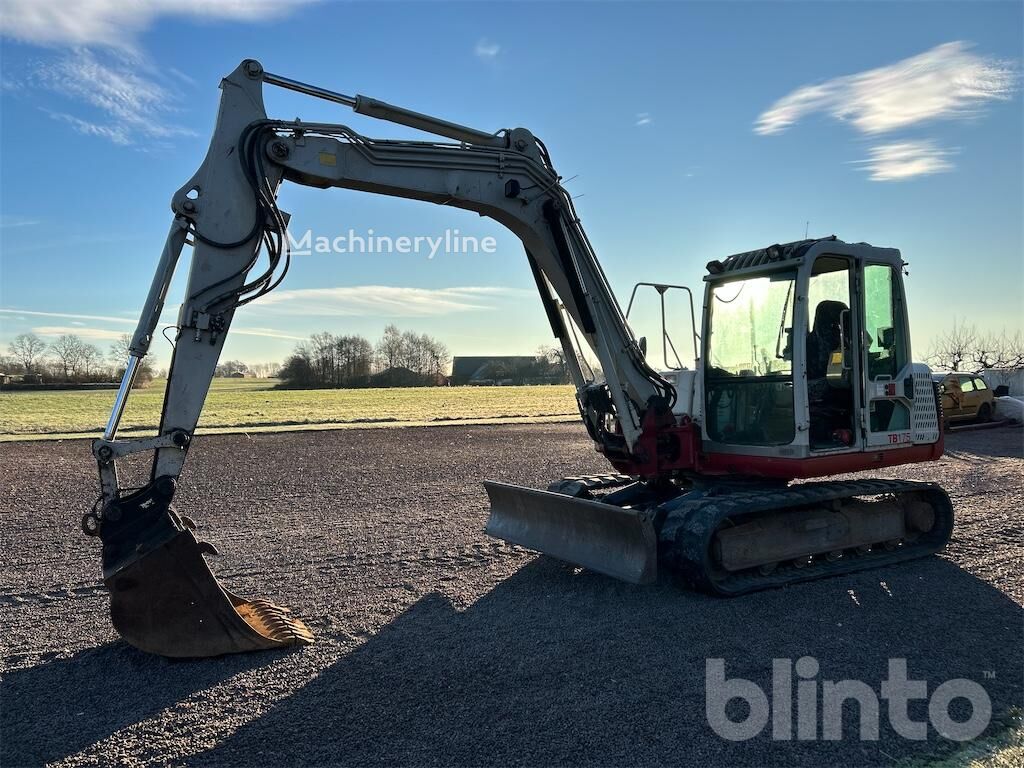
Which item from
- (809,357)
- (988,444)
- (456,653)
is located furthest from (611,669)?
(988,444)

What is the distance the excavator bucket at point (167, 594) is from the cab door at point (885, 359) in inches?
228

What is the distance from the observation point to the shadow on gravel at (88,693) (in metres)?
3.98

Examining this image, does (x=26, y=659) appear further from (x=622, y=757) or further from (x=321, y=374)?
(x=321, y=374)

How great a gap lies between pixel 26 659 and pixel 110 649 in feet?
1.64

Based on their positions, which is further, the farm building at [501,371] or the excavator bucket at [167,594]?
the farm building at [501,371]

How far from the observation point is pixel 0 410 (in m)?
34.8

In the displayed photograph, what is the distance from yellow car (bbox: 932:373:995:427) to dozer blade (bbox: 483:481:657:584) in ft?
63.7

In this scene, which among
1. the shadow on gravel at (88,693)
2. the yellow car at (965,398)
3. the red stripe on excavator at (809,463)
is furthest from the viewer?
the yellow car at (965,398)

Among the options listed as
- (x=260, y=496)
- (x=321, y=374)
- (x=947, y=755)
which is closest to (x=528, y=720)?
(x=947, y=755)

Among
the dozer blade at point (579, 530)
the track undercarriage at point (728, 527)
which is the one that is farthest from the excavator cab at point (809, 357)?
the dozer blade at point (579, 530)

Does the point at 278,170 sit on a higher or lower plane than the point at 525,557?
higher

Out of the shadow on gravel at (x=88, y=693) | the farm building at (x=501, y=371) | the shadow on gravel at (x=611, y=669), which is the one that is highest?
the farm building at (x=501, y=371)

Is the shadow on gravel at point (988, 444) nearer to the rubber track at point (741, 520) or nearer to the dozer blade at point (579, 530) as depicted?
the rubber track at point (741, 520)

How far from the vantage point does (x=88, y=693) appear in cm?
455
